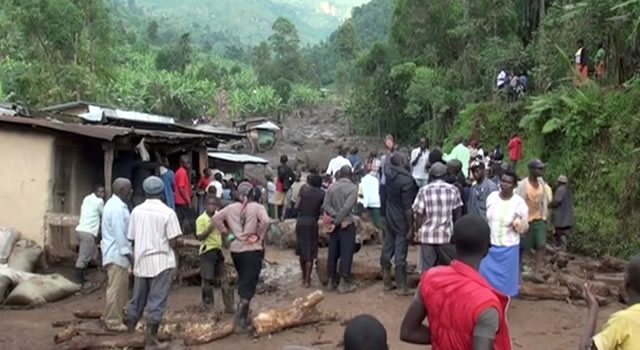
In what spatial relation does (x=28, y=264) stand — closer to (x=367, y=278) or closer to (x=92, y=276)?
(x=92, y=276)

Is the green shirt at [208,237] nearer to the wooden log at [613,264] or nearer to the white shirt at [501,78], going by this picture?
the wooden log at [613,264]

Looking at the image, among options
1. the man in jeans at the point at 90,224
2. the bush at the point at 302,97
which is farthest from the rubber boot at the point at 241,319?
the bush at the point at 302,97

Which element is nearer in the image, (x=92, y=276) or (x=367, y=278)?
(x=367, y=278)

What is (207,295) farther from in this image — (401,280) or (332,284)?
Result: (401,280)

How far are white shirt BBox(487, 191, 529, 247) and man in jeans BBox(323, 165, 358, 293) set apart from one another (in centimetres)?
222

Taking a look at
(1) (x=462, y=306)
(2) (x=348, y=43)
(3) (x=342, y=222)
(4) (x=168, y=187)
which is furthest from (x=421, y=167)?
(2) (x=348, y=43)

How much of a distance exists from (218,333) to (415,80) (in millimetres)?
26354

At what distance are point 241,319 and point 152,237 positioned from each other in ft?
5.07

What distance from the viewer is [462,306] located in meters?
3.36

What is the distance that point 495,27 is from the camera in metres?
30.4

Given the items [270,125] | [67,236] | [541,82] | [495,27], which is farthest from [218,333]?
[270,125]

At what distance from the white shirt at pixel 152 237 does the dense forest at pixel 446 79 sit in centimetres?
855

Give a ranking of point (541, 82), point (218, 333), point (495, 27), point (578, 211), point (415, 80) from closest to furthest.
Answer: point (218, 333), point (578, 211), point (541, 82), point (495, 27), point (415, 80)

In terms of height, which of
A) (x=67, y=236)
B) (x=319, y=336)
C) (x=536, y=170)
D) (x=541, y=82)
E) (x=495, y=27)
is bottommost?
(x=319, y=336)
